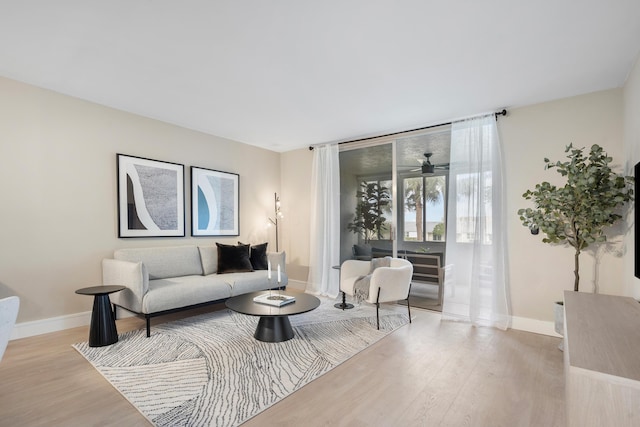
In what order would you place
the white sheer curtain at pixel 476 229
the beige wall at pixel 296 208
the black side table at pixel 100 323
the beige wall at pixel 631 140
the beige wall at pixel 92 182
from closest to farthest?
the beige wall at pixel 631 140
the black side table at pixel 100 323
the beige wall at pixel 92 182
the white sheer curtain at pixel 476 229
the beige wall at pixel 296 208

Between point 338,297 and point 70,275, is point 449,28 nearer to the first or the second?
point 338,297

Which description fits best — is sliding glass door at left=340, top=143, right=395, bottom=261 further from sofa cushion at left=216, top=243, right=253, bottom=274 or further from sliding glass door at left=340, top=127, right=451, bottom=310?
sofa cushion at left=216, top=243, right=253, bottom=274

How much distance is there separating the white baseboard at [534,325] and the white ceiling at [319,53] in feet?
7.95

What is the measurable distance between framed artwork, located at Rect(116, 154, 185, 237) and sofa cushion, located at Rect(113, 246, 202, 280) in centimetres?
27

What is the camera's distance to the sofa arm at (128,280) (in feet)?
10.5

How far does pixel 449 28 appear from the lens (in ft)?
7.27

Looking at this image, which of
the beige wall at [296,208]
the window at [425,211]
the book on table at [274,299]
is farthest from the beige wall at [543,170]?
the beige wall at [296,208]

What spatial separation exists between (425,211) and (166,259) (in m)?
3.83

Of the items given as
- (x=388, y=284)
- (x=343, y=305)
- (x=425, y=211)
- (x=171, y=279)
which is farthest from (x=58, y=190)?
(x=425, y=211)

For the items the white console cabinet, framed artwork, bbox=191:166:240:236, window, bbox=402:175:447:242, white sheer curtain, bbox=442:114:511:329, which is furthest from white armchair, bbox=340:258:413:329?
framed artwork, bbox=191:166:240:236

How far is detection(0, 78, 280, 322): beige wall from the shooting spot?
3100 millimetres

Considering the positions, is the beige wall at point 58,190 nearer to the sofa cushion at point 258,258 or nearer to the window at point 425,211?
the sofa cushion at point 258,258

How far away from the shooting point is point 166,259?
399cm

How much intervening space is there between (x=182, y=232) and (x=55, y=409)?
104 inches
